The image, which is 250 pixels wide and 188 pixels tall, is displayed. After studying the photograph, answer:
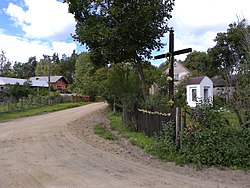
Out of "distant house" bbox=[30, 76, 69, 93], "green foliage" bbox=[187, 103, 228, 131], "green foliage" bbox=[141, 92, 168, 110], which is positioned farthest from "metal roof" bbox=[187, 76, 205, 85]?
"distant house" bbox=[30, 76, 69, 93]

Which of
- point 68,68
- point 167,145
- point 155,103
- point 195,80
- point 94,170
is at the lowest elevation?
point 94,170

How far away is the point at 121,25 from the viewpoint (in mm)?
11461

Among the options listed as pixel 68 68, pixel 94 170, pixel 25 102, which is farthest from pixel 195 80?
pixel 68 68

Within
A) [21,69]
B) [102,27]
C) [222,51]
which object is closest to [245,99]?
[102,27]

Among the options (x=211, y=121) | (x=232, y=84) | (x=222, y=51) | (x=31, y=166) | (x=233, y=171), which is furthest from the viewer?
(x=222, y=51)

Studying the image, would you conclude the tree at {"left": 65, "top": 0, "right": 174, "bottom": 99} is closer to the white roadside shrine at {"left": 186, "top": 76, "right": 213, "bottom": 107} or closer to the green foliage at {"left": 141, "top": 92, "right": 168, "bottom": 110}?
the green foliage at {"left": 141, "top": 92, "right": 168, "bottom": 110}

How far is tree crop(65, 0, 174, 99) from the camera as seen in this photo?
1143cm

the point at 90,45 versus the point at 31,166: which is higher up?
the point at 90,45

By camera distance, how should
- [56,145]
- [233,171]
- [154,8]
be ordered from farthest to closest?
1. [154,8]
2. [56,145]
3. [233,171]

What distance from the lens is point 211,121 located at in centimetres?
754

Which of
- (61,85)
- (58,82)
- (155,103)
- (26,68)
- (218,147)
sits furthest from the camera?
(26,68)

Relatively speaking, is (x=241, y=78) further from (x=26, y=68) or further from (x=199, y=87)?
(x=26, y=68)

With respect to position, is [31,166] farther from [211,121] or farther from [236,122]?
[236,122]

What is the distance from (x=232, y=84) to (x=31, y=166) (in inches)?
244
